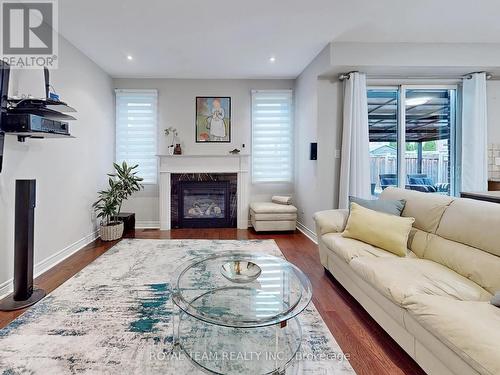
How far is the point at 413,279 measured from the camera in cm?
173

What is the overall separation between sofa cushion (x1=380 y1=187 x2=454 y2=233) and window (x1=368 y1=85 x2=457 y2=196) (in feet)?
5.71

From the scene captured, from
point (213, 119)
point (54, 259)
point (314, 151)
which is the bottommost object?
point (54, 259)

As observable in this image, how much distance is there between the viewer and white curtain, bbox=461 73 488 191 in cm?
399

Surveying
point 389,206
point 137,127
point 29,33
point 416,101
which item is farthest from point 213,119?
point 389,206

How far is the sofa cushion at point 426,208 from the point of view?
7.61 feet

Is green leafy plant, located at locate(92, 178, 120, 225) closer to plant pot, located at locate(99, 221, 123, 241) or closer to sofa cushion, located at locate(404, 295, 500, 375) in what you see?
plant pot, located at locate(99, 221, 123, 241)

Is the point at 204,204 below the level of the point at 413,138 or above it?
below

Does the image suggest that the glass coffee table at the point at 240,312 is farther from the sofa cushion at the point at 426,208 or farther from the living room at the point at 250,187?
the sofa cushion at the point at 426,208

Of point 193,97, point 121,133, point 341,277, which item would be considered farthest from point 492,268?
point 121,133

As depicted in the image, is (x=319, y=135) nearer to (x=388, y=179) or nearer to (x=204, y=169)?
(x=388, y=179)

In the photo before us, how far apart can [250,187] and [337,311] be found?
330 cm

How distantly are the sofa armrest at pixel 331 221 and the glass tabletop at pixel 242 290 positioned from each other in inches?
33.5

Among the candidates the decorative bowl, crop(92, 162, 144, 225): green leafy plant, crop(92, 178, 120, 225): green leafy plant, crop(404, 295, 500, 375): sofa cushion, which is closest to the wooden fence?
the decorative bowl

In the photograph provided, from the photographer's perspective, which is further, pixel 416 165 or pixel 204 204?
pixel 204 204
